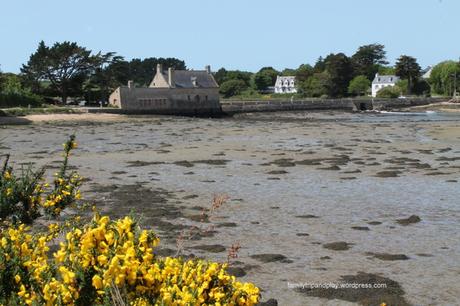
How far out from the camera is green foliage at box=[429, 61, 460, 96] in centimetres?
13788

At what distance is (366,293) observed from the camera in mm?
9344

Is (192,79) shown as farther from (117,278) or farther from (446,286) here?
(117,278)

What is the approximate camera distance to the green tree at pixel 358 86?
A: 136250mm

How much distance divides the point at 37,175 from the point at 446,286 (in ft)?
22.2

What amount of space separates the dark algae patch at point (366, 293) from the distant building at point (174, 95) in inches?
2799

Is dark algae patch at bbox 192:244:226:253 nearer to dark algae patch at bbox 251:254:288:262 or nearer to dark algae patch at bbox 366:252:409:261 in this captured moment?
dark algae patch at bbox 251:254:288:262

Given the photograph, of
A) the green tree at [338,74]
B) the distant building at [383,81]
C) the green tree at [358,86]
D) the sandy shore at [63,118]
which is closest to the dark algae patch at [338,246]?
the sandy shore at [63,118]

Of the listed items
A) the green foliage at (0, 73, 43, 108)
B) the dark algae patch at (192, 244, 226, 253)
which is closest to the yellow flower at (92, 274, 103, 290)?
the dark algae patch at (192, 244, 226, 253)

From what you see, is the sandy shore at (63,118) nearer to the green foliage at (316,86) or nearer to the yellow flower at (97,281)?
the yellow flower at (97,281)

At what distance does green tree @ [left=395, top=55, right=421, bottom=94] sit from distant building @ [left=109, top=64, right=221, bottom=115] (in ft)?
203

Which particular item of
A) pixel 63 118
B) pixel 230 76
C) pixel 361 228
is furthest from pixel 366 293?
pixel 230 76

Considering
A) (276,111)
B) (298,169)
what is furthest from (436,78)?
(298,169)

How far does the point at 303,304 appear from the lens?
8898 mm

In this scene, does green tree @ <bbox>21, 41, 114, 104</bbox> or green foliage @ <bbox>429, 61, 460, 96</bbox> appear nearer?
green tree @ <bbox>21, 41, 114, 104</bbox>
